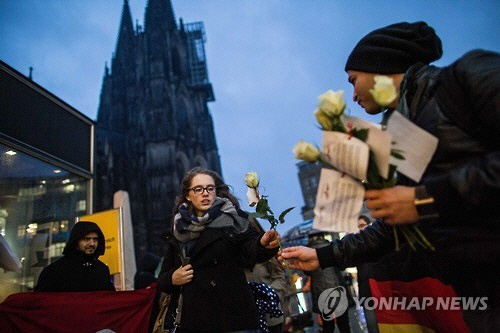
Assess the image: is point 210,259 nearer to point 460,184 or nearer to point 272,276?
point 460,184

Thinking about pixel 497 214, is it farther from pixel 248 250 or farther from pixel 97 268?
pixel 97 268

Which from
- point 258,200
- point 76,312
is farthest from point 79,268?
point 258,200

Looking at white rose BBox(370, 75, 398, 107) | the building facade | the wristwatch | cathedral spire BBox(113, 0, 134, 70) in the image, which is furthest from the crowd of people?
cathedral spire BBox(113, 0, 134, 70)

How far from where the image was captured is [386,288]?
242 centimetres

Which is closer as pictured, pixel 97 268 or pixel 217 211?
pixel 217 211

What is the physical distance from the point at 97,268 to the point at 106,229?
1982mm

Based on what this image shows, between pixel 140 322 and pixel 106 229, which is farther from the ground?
pixel 106 229

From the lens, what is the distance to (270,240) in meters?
2.09

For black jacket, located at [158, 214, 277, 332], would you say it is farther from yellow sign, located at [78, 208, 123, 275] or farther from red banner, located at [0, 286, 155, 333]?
yellow sign, located at [78, 208, 123, 275]

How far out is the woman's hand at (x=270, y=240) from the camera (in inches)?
80.4

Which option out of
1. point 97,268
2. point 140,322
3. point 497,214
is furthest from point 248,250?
point 97,268

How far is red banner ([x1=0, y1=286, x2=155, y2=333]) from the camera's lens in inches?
116

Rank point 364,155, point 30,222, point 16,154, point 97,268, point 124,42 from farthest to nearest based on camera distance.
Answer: point 124,42 < point 30,222 < point 16,154 < point 97,268 < point 364,155

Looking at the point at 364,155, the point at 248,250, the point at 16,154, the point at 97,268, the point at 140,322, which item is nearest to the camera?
the point at 364,155
